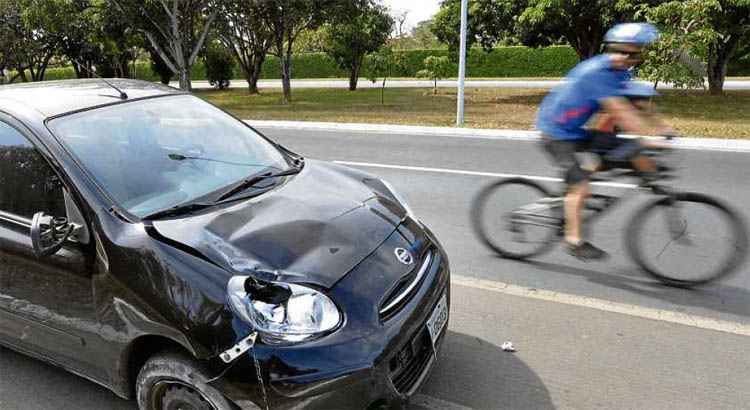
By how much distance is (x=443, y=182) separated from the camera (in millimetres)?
7914

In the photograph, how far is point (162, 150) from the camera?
10.9ft

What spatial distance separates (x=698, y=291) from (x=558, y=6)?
16.3 metres

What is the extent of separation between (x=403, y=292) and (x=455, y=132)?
35.5ft

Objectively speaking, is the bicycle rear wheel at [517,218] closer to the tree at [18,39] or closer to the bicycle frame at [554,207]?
the bicycle frame at [554,207]

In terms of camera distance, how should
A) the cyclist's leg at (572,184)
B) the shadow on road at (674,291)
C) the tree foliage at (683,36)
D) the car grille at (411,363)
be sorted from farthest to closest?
the tree foliage at (683,36) < the cyclist's leg at (572,184) < the shadow on road at (674,291) < the car grille at (411,363)

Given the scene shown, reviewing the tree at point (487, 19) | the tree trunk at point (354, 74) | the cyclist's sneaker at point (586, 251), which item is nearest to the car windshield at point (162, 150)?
the cyclist's sneaker at point (586, 251)

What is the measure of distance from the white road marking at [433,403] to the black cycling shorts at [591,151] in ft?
7.38

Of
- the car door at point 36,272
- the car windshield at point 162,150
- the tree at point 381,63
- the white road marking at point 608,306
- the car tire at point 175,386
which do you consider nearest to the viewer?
the car tire at point 175,386

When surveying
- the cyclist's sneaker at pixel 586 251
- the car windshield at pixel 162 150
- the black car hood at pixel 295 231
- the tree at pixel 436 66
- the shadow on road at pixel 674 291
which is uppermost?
the tree at pixel 436 66

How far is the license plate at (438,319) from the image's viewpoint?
9.02 feet

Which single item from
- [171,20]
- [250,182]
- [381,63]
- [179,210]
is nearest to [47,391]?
[179,210]

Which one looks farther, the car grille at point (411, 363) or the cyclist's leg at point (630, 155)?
the cyclist's leg at point (630, 155)

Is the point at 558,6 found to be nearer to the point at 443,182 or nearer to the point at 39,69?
the point at 443,182

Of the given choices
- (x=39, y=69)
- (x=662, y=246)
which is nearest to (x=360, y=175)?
(x=662, y=246)
